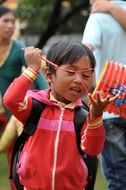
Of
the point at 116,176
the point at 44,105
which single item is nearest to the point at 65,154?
the point at 44,105

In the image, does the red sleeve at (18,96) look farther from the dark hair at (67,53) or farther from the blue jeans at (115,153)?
the blue jeans at (115,153)

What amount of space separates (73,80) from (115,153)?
5.37 feet

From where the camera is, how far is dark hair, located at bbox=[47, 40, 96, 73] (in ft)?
12.1

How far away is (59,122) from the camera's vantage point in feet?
12.2

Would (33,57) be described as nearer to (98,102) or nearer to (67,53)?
(67,53)

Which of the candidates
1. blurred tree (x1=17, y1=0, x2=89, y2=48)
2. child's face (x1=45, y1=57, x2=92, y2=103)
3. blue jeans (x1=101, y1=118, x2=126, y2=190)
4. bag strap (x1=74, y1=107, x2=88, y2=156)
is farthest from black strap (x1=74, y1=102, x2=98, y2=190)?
blurred tree (x1=17, y1=0, x2=89, y2=48)

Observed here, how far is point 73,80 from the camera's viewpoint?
142 inches

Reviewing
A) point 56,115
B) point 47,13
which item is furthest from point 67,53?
point 47,13

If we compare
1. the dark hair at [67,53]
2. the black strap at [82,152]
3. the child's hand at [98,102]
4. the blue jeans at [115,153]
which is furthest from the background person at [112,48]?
the child's hand at [98,102]

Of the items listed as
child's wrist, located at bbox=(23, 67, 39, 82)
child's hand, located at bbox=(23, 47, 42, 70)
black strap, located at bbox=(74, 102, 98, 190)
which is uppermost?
child's hand, located at bbox=(23, 47, 42, 70)

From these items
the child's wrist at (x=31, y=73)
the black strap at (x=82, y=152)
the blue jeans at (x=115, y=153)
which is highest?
the child's wrist at (x=31, y=73)

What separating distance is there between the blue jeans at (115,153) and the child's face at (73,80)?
1.42 metres

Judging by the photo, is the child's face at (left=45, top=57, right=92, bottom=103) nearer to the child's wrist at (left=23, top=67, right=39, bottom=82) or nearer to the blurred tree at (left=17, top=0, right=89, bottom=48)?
the child's wrist at (left=23, top=67, right=39, bottom=82)

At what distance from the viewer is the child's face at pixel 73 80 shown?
11.8 ft
